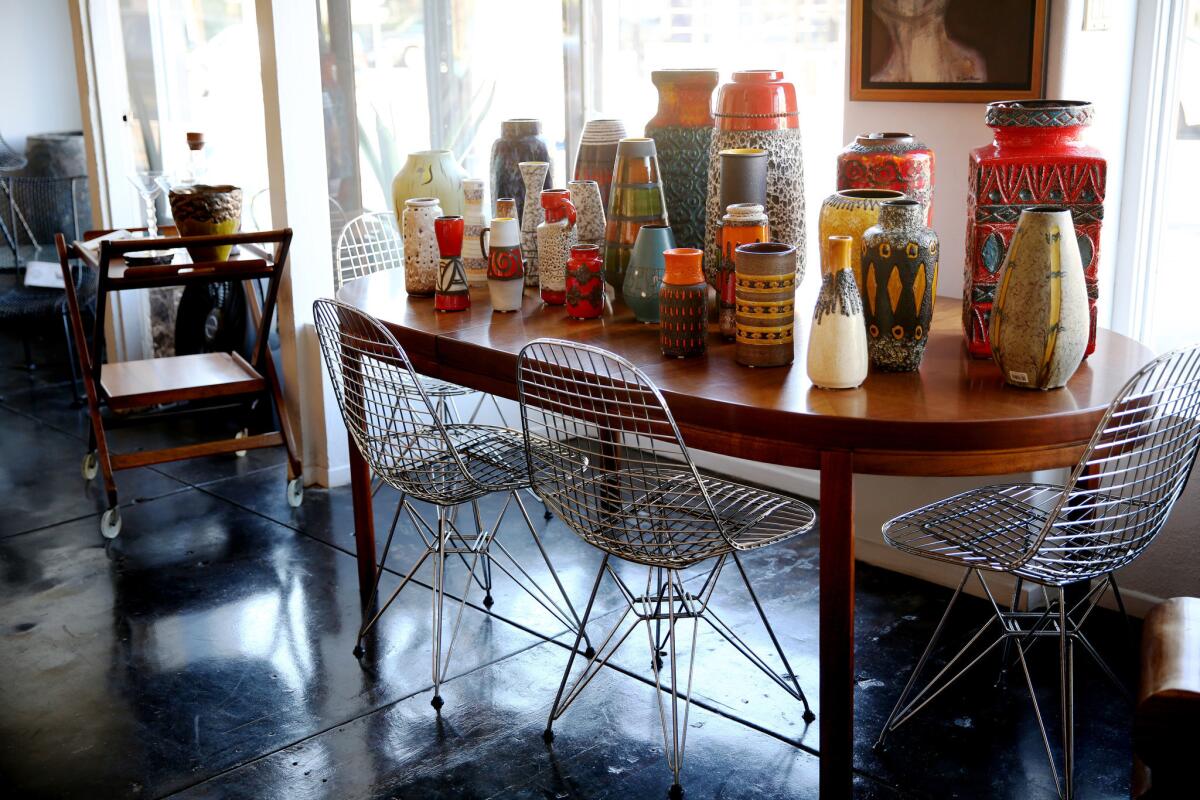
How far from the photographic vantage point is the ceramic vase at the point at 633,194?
2852 millimetres

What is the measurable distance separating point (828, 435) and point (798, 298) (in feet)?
3.02

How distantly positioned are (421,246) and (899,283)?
131cm

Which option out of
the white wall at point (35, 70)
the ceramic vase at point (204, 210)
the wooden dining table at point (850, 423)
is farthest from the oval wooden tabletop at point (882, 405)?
the white wall at point (35, 70)

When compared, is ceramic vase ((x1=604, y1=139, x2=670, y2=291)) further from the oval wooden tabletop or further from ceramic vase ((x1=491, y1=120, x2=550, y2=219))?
ceramic vase ((x1=491, y1=120, x2=550, y2=219))

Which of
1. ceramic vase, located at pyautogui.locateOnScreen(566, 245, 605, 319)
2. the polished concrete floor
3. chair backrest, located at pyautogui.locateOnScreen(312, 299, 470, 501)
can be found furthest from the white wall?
ceramic vase, located at pyautogui.locateOnScreen(566, 245, 605, 319)

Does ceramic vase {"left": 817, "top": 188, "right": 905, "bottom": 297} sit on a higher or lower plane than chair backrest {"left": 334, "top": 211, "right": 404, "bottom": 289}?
higher

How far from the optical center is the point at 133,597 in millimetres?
3531

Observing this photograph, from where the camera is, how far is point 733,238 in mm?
2578

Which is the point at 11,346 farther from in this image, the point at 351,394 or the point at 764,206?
the point at 764,206

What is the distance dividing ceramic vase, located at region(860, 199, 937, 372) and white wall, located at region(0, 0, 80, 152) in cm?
659

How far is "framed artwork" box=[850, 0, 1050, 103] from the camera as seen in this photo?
10.1 feet

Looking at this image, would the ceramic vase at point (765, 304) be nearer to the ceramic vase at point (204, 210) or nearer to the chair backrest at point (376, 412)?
the chair backrest at point (376, 412)

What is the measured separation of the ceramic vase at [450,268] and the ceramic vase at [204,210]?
1392mm

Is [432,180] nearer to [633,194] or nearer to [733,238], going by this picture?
[633,194]
